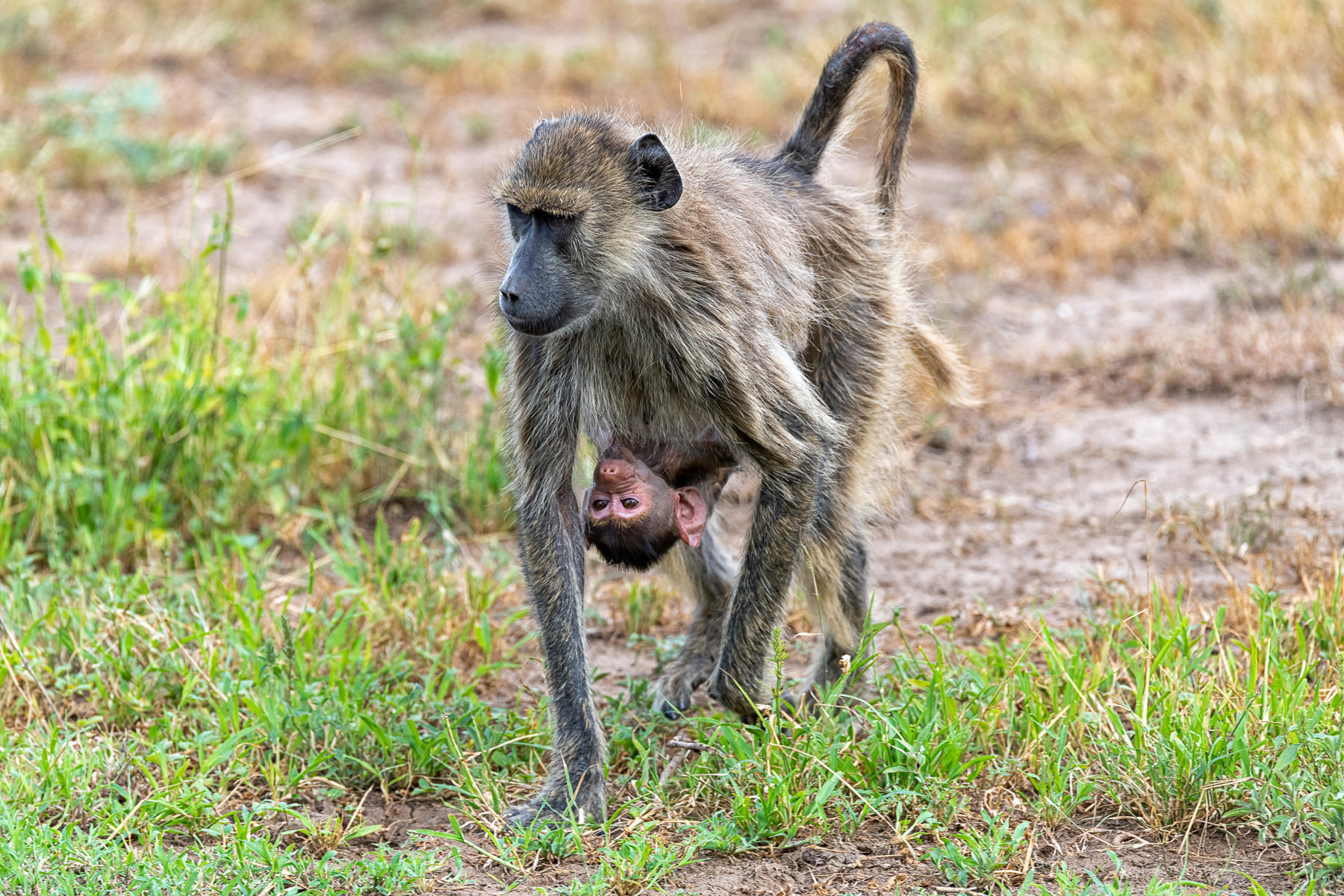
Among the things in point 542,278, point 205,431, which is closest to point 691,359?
point 542,278

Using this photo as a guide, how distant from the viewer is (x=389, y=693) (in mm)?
3996

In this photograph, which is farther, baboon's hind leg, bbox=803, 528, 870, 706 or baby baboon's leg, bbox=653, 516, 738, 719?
baby baboon's leg, bbox=653, 516, 738, 719

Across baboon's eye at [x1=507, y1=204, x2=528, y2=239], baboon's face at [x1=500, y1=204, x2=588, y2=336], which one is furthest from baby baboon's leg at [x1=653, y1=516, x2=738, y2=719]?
baboon's eye at [x1=507, y1=204, x2=528, y2=239]

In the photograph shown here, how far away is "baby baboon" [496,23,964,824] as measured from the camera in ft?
11.4

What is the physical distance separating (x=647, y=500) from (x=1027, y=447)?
2.48 metres

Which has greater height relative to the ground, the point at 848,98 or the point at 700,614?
the point at 848,98

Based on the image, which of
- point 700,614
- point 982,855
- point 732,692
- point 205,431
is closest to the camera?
point 982,855

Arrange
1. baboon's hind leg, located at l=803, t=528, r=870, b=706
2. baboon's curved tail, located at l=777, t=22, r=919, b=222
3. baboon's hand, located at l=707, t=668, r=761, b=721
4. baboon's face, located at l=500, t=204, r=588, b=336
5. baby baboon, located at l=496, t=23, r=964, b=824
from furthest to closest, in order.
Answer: baboon's curved tail, located at l=777, t=22, r=919, b=222
baboon's hind leg, located at l=803, t=528, r=870, b=706
baboon's hand, located at l=707, t=668, r=761, b=721
baby baboon, located at l=496, t=23, r=964, b=824
baboon's face, located at l=500, t=204, r=588, b=336

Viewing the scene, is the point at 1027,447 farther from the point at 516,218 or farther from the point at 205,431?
the point at 205,431

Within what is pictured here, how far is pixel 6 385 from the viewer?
4.79m

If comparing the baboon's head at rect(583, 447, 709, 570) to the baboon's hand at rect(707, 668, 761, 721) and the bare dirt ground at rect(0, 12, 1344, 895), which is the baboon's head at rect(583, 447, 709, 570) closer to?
the baboon's hand at rect(707, 668, 761, 721)

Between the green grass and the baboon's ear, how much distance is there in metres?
1.23

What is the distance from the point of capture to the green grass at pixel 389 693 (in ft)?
10.5

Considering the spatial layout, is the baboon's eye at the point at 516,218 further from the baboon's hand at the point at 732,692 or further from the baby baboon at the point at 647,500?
the baboon's hand at the point at 732,692
